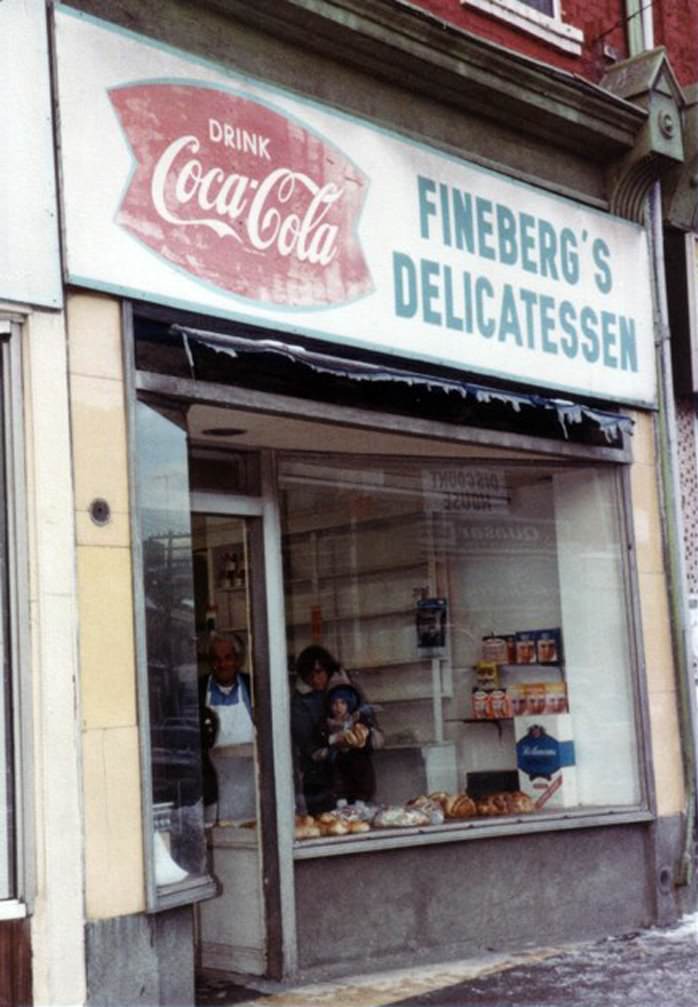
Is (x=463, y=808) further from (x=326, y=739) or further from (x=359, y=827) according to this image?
(x=326, y=739)

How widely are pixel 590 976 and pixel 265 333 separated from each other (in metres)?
3.92

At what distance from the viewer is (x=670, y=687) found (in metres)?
10.2

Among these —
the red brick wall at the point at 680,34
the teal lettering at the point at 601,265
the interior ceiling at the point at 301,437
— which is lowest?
the interior ceiling at the point at 301,437

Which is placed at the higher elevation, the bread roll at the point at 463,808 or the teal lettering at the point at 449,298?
the teal lettering at the point at 449,298

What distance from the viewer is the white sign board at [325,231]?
701 cm

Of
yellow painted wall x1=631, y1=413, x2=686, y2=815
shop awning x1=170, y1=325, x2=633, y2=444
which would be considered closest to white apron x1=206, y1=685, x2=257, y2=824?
shop awning x1=170, y1=325, x2=633, y2=444

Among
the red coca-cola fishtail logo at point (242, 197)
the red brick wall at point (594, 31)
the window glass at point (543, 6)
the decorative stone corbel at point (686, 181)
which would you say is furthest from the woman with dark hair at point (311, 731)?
the window glass at point (543, 6)

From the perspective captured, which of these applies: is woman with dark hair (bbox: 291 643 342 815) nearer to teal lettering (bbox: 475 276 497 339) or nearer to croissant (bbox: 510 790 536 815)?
croissant (bbox: 510 790 536 815)

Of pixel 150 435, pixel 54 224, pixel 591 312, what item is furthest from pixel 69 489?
pixel 591 312

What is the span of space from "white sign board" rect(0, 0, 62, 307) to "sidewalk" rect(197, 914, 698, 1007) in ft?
12.4

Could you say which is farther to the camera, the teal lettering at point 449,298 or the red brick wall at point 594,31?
the red brick wall at point 594,31

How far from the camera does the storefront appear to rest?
693 centimetres

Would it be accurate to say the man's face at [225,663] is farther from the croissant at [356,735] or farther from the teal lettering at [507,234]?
the teal lettering at [507,234]

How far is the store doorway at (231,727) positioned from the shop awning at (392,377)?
44.0 inches
